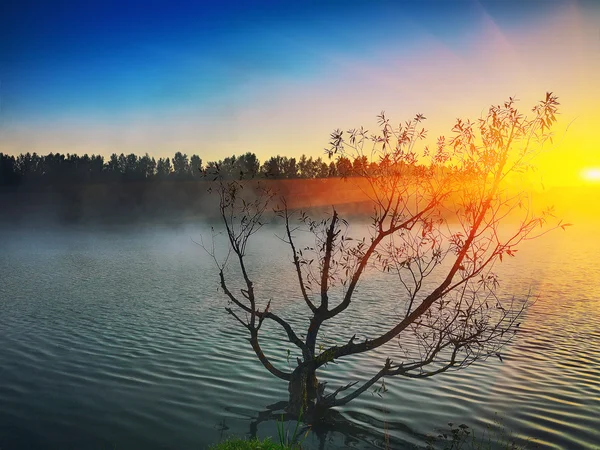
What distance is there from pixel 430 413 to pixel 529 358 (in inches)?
304

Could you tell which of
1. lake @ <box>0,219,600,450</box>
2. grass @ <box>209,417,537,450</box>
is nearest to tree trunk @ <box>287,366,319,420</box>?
lake @ <box>0,219,600,450</box>

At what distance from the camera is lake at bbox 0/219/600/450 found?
1387 centimetres

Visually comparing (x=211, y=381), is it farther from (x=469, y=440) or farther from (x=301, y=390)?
(x=469, y=440)

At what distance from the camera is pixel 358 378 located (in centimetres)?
1789

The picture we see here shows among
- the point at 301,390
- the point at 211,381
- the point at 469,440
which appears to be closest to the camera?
the point at 469,440

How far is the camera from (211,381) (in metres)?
17.6

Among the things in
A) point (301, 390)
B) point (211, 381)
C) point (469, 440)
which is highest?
point (301, 390)

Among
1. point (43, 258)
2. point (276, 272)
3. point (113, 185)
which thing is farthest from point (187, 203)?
point (276, 272)

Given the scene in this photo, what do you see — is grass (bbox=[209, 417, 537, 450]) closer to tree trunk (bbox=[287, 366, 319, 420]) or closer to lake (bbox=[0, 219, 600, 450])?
lake (bbox=[0, 219, 600, 450])

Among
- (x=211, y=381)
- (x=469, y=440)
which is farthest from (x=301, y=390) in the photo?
(x=469, y=440)

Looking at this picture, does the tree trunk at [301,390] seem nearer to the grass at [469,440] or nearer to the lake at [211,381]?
the lake at [211,381]

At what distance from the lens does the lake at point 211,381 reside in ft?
45.5

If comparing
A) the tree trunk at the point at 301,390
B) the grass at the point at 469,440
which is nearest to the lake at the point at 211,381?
the grass at the point at 469,440

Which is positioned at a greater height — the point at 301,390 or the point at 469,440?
the point at 301,390
